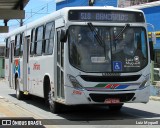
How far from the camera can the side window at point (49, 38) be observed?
45.5 ft

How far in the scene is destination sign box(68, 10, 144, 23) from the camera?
12508 mm

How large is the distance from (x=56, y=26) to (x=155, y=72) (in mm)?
10381

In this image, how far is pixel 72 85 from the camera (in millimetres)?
12141

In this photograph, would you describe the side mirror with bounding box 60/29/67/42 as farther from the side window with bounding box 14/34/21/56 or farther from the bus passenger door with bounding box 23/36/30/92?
the side window with bounding box 14/34/21/56

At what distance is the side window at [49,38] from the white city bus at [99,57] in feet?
0.86

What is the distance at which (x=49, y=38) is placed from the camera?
46.5 ft

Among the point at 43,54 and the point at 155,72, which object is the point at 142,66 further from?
the point at 155,72

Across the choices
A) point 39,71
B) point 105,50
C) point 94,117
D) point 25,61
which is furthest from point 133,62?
point 25,61

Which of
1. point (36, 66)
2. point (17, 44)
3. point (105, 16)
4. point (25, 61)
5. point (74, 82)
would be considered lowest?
point (74, 82)

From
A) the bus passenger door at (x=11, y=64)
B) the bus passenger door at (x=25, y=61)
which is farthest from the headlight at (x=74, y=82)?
the bus passenger door at (x=11, y=64)

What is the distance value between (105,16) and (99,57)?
131cm

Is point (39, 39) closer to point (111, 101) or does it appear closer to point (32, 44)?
point (32, 44)

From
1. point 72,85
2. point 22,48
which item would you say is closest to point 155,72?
point 22,48

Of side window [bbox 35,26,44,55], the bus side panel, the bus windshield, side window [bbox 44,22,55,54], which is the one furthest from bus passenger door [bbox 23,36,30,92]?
the bus windshield
